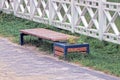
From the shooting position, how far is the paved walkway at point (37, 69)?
357 inches

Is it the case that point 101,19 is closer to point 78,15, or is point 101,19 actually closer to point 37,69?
point 78,15

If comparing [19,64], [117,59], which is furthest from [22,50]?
[117,59]

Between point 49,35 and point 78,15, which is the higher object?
point 78,15

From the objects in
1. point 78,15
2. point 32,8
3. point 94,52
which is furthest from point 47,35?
point 32,8

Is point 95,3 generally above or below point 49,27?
above

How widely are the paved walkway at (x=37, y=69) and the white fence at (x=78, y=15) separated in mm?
1586

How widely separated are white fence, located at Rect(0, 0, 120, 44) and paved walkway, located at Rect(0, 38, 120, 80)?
1.59 meters

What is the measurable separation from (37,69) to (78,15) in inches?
144

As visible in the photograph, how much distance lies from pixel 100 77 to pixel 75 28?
13.9 feet

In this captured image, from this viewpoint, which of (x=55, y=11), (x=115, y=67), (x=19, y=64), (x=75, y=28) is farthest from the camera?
(x=55, y=11)

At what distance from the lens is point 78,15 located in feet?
43.0

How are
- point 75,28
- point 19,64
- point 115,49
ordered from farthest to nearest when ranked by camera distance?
point 75,28 → point 115,49 → point 19,64

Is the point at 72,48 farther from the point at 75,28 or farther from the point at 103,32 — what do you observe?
the point at 75,28

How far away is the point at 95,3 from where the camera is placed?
39.5ft
